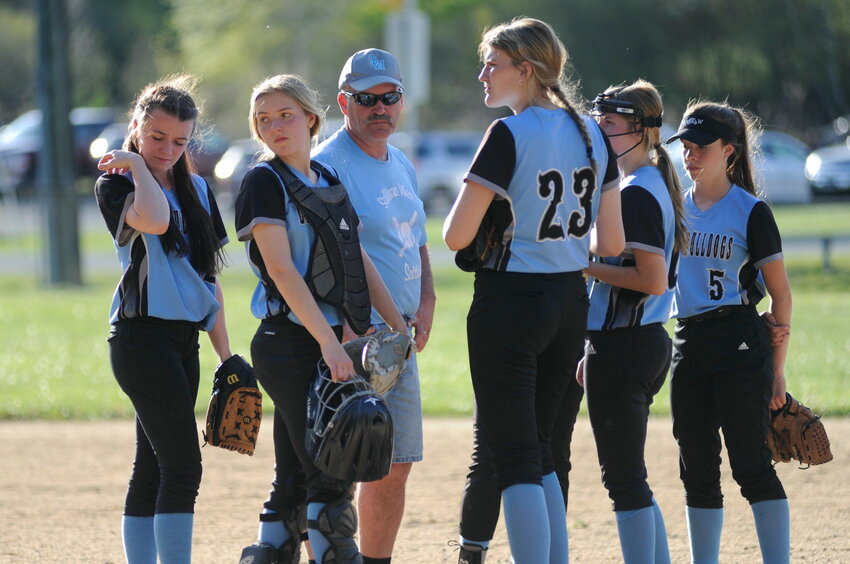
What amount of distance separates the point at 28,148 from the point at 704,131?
30.0m

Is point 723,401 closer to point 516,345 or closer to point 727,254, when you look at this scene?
point 727,254

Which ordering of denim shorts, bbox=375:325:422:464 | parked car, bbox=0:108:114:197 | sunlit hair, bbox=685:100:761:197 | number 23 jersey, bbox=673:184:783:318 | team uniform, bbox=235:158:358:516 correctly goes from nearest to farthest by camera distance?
1. team uniform, bbox=235:158:358:516
2. denim shorts, bbox=375:325:422:464
3. number 23 jersey, bbox=673:184:783:318
4. sunlit hair, bbox=685:100:761:197
5. parked car, bbox=0:108:114:197

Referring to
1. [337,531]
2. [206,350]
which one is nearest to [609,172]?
[337,531]

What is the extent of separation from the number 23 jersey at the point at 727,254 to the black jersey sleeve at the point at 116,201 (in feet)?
6.53

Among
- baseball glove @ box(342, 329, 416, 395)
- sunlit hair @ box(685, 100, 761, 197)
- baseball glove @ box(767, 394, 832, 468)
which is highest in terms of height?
sunlit hair @ box(685, 100, 761, 197)

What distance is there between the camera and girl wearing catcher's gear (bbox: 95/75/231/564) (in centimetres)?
371

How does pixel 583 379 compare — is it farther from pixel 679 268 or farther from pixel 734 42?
pixel 734 42

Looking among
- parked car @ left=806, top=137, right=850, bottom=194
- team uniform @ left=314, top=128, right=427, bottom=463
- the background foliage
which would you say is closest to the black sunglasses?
team uniform @ left=314, top=128, right=427, bottom=463

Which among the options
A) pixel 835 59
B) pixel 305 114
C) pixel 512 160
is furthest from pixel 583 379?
pixel 835 59

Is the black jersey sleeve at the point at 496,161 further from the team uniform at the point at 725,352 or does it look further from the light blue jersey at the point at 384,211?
the team uniform at the point at 725,352

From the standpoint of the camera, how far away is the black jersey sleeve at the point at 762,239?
4020mm

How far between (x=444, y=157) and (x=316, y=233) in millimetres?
24372

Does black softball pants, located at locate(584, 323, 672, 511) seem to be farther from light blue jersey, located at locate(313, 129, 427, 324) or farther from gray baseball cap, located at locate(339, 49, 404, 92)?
gray baseball cap, located at locate(339, 49, 404, 92)

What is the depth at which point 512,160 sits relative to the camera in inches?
136
